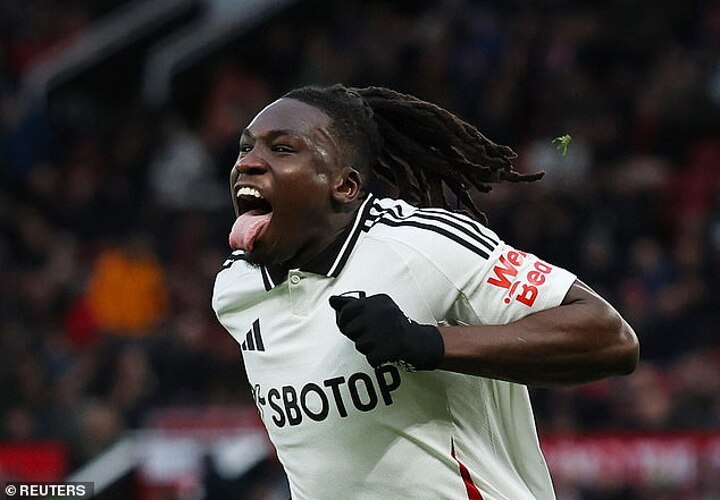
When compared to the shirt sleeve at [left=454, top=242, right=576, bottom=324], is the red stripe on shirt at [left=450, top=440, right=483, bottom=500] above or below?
below

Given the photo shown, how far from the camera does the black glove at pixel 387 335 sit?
3.19 metres

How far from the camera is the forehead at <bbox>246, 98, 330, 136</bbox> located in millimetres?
3639

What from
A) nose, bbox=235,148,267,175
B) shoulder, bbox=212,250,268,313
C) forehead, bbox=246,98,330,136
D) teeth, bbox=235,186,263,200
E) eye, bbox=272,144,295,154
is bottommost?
shoulder, bbox=212,250,268,313

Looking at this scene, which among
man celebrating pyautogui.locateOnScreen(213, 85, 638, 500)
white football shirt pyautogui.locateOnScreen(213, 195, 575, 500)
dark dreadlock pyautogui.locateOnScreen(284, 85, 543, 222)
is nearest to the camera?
man celebrating pyautogui.locateOnScreen(213, 85, 638, 500)

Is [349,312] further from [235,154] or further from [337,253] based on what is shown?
[235,154]

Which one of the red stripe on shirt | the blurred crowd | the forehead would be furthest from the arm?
the blurred crowd

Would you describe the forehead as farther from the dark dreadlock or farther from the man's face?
the dark dreadlock

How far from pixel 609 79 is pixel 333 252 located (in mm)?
9439

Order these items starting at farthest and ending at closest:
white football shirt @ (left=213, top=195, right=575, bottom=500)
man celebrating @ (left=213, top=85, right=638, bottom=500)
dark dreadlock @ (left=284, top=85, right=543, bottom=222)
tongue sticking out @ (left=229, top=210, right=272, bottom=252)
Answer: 1. dark dreadlock @ (left=284, top=85, right=543, bottom=222)
2. tongue sticking out @ (left=229, top=210, right=272, bottom=252)
3. white football shirt @ (left=213, top=195, right=575, bottom=500)
4. man celebrating @ (left=213, top=85, right=638, bottom=500)

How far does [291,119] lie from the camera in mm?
3645

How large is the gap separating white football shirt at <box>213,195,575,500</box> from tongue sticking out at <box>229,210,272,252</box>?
0.54 feet

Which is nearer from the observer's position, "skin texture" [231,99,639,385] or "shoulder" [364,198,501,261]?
"skin texture" [231,99,639,385]

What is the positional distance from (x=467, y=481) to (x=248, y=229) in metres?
0.77

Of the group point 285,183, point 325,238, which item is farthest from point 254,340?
point 285,183
